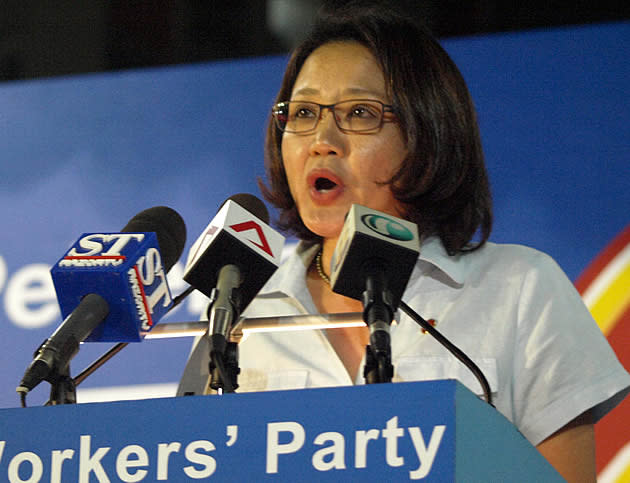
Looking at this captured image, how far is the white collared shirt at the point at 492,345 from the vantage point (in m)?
1.67

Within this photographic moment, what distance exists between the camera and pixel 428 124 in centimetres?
197

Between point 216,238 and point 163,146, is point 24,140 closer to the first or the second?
point 163,146

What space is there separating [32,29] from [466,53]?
5.25ft

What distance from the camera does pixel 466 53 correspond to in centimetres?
273

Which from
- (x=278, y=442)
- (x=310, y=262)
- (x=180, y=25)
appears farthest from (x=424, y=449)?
(x=180, y=25)

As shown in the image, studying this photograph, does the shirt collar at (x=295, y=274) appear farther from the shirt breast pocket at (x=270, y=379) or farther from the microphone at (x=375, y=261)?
the microphone at (x=375, y=261)

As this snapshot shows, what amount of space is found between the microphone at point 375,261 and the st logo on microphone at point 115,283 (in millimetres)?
258

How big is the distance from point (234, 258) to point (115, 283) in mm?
181

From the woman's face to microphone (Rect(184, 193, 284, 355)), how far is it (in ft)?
1.86

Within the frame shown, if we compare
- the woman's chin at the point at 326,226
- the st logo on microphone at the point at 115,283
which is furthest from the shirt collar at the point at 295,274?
the st logo on microphone at the point at 115,283

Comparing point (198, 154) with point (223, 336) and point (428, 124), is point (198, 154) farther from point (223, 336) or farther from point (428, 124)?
point (223, 336)

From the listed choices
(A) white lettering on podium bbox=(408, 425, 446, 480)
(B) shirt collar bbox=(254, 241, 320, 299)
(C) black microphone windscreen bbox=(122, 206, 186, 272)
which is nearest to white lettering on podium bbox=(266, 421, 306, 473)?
(A) white lettering on podium bbox=(408, 425, 446, 480)

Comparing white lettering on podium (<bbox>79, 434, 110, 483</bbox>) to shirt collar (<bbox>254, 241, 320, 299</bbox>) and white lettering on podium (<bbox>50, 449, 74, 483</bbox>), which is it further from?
shirt collar (<bbox>254, 241, 320, 299</bbox>)

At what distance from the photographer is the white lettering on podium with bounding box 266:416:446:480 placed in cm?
89
